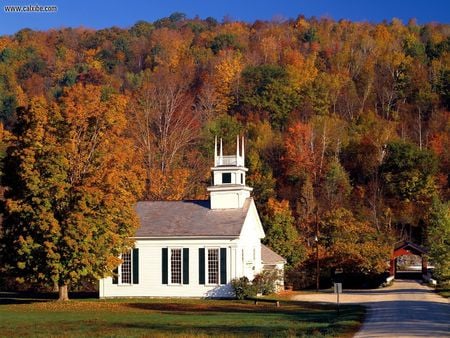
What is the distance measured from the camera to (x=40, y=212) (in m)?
50.7

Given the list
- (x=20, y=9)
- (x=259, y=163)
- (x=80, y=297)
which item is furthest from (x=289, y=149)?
(x=20, y=9)

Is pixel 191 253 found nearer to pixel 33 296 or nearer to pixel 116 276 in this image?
pixel 116 276

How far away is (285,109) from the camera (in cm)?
12838

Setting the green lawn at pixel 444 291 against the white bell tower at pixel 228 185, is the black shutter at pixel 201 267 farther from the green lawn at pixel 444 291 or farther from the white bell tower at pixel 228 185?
the green lawn at pixel 444 291

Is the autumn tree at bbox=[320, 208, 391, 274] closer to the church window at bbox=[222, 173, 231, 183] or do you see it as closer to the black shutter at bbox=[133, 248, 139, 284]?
the church window at bbox=[222, 173, 231, 183]

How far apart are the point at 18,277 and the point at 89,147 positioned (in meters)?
8.52

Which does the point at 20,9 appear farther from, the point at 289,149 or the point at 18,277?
the point at 289,149

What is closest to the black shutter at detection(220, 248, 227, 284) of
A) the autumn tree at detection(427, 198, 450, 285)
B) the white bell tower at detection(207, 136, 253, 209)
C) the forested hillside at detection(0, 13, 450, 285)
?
the white bell tower at detection(207, 136, 253, 209)

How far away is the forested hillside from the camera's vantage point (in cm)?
7525

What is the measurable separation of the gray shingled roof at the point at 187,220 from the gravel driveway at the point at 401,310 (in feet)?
20.5

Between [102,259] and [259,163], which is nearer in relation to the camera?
[102,259]

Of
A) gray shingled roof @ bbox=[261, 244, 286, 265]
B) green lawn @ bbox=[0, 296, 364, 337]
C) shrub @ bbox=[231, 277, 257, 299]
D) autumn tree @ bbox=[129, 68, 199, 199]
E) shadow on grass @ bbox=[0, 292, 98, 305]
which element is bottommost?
green lawn @ bbox=[0, 296, 364, 337]

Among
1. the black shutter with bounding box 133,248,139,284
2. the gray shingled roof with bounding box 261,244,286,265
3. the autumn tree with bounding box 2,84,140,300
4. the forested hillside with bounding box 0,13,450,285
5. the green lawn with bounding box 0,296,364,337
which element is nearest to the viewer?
the green lawn with bounding box 0,296,364,337

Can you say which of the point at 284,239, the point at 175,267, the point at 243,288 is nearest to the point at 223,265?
the point at 243,288
